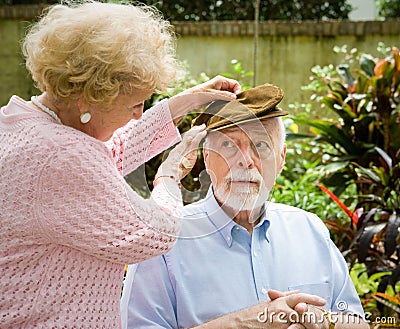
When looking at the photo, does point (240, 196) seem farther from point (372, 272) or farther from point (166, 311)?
point (372, 272)

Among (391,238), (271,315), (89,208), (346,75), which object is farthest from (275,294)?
(346,75)

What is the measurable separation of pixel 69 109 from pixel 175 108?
12.4 inches

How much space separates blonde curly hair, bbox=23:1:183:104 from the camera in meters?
1.47

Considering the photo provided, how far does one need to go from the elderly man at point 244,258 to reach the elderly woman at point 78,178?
23 cm

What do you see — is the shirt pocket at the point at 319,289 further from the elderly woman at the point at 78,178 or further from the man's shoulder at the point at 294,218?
the elderly woman at the point at 78,178

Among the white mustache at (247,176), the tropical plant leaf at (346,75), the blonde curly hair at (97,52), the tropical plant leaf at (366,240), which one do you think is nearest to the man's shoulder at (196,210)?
the white mustache at (247,176)

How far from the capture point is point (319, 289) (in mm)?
1929

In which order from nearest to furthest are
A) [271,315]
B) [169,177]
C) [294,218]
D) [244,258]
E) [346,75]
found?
[169,177]
[271,315]
[244,258]
[294,218]
[346,75]

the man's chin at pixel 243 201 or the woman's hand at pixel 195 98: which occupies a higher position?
the woman's hand at pixel 195 98

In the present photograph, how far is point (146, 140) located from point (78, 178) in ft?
1.20

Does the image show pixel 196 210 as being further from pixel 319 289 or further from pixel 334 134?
pixel 334 134

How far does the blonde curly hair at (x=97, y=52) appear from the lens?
1475 mm

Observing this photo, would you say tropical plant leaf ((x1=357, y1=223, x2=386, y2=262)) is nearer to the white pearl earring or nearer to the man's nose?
the man's nose

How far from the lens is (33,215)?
1477 millimetres
